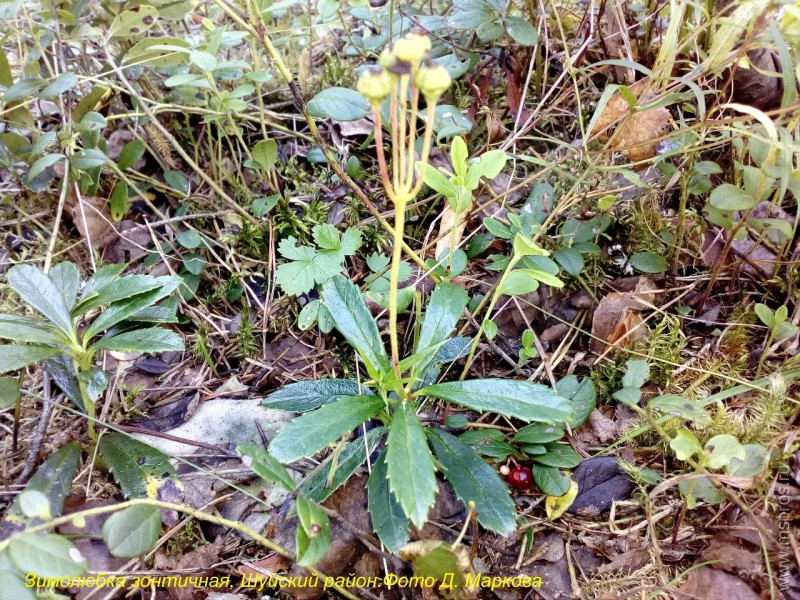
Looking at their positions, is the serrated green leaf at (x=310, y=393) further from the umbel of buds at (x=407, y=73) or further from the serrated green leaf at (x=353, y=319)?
the umbel of buds at (x=407, y=73)

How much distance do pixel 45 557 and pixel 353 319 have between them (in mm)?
908

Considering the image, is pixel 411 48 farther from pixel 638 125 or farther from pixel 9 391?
pixel 9 391

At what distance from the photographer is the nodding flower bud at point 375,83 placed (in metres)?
0.99

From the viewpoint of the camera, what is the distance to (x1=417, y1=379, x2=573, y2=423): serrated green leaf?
4.40 feet

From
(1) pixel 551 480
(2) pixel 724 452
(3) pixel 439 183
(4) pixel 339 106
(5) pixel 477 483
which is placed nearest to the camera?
(2) pixel 724 452

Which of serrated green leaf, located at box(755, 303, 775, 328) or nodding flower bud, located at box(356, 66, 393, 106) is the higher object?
nodding flower bud, located at box(356, 66, 393, 106)

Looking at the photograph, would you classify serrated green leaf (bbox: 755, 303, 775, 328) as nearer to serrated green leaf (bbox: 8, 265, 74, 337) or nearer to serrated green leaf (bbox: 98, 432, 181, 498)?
serrated green leaf (bbox: 98, 432, 181, 498)

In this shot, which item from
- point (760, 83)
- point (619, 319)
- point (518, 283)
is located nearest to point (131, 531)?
point (518, 283)

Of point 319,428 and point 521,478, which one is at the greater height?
point 319,428

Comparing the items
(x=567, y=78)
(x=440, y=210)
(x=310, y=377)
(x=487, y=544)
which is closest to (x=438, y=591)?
(x=487, y=544)

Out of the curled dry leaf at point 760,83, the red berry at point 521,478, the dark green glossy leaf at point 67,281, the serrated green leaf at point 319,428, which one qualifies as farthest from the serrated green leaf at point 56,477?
the curled dry leaf at point 760,83

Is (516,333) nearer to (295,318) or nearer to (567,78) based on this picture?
(295,318)

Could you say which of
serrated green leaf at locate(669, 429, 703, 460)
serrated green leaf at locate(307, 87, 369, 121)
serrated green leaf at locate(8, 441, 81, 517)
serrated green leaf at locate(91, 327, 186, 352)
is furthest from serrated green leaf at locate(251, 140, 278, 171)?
serrated green leaf at locate(669, 429, 703, 460)

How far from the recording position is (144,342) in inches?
62.1
